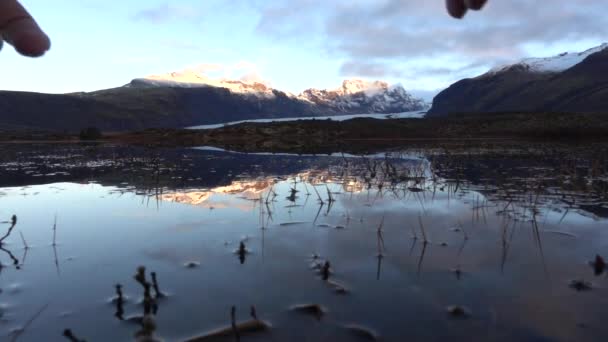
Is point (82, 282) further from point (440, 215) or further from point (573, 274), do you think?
point (440, 215)

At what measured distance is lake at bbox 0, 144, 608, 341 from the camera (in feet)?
14.2

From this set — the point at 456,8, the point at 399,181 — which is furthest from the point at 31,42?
the point at 399,181

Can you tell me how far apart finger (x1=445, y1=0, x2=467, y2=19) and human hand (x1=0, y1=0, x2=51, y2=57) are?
1794 millimetres

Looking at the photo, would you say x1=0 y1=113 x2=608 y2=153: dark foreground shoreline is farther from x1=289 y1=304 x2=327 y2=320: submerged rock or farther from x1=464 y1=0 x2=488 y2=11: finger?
x1=464 y1=0 x2=488 y2=11: finger

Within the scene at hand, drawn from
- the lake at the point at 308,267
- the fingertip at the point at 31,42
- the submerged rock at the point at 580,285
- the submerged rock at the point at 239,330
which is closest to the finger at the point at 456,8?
the fingertip at the point at 31,42

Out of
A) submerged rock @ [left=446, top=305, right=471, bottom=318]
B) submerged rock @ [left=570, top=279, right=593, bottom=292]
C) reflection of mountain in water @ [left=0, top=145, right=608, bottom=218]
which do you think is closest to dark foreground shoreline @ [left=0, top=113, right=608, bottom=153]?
reflection of mountain in water @ [left=0, top=145, right=608, bottom=218]

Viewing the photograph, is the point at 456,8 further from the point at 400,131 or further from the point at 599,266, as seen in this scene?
the point at 400,131

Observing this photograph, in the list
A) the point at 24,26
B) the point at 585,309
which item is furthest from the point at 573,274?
the point at 24,26

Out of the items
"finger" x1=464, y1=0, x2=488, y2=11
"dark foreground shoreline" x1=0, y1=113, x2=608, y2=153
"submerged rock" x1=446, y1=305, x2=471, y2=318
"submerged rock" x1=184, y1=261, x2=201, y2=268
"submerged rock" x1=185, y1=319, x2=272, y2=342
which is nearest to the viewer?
"finger" x1=464, y1=0, x2=488, y2=11

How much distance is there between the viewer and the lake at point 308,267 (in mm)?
4340

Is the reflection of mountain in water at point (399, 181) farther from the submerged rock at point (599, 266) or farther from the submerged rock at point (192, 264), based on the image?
the submerged rock at point (192, 264)

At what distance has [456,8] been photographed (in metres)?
1.75

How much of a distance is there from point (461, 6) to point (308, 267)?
511 centimetres

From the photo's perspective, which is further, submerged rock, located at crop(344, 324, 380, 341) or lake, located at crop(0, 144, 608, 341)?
lake, located at crop(0, 144, 608, 341)
